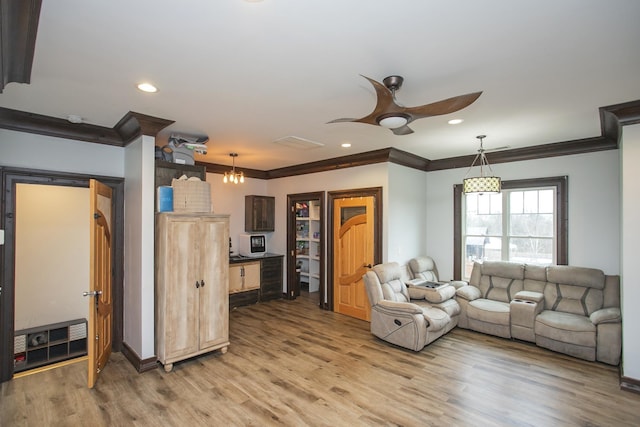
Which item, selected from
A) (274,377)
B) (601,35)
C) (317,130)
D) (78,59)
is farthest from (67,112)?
(601,35)

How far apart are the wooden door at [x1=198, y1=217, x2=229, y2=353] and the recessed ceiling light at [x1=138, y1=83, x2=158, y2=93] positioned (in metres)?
1.51

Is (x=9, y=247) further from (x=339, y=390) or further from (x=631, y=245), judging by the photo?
(x=631, y=245)

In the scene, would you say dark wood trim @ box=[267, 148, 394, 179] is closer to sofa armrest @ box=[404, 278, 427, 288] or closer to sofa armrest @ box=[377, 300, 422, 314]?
sofa armrest @ box=[404, 278, 427, 288]

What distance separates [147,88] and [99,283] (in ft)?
6.62

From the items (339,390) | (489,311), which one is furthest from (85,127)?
(489,311)

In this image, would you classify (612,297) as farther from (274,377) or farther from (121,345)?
(121,345)

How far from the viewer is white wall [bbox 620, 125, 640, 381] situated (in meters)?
3.04

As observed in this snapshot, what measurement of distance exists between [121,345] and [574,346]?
550 centimetres

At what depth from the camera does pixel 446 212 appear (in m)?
5.70

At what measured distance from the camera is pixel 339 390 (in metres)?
3.05

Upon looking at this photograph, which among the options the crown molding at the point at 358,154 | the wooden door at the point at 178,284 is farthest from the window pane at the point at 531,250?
the wooden door at the point at 178,284

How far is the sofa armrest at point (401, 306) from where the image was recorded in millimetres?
3953

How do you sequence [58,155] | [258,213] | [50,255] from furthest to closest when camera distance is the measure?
1. [258,213]
2. [50,255]
3. [58,155]

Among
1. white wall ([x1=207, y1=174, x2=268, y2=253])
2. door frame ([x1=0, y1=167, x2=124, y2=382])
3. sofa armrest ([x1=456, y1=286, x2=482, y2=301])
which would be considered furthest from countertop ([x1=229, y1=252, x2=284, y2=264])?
sofa armrest ([x1=456, y1=286, x2=482, y2=301])
